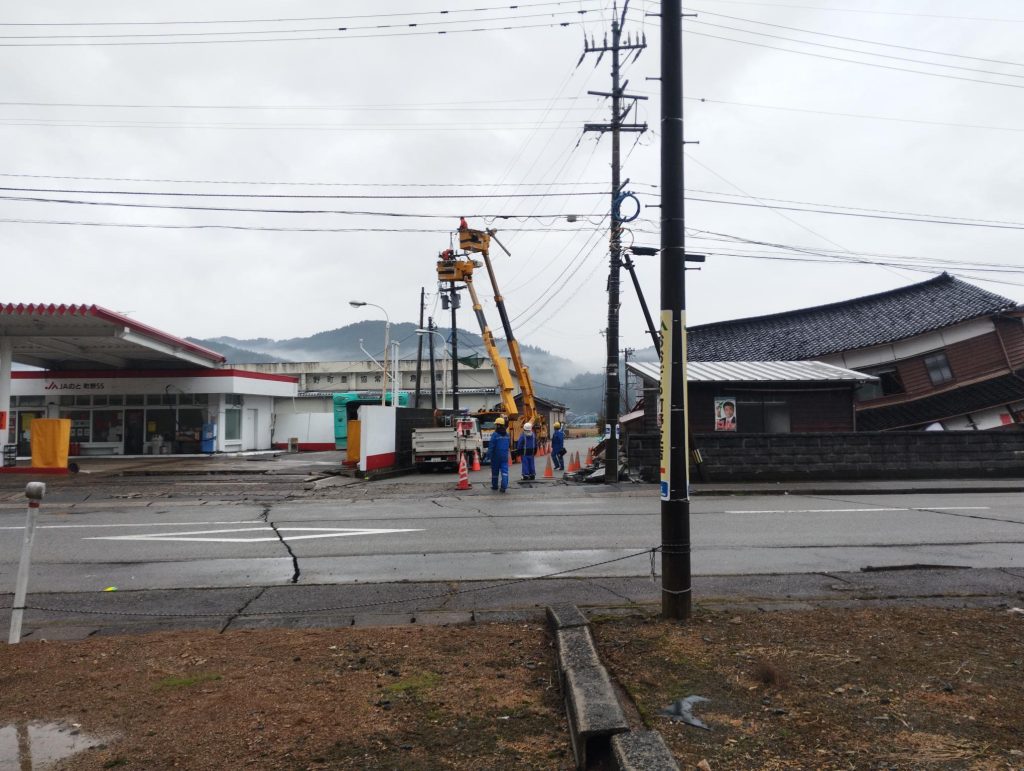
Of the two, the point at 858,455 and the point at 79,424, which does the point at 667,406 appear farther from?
the point at 79,424

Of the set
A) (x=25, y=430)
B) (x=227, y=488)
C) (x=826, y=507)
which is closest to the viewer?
(x=826, y=507)

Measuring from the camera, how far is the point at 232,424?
3378 cm

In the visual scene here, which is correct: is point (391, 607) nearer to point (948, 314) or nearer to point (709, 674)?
point (709, 674)

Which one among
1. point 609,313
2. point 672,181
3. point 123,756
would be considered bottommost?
point 123,756

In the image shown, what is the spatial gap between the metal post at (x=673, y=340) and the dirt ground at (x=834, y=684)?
0.42 meters

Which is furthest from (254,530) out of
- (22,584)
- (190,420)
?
(190,420)

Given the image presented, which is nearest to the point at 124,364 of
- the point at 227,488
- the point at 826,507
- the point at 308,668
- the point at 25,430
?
the point at 25,430

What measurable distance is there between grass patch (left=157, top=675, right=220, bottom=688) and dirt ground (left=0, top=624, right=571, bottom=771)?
0.6 inches

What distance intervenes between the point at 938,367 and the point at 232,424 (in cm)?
3032

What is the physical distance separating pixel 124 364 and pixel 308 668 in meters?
32.4

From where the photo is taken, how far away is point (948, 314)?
94.1ft

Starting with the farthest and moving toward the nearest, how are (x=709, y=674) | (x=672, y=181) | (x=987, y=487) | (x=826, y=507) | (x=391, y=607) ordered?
1. (x=987, y=487)
2. (x=826, y=507)
3. (x=391, y=607)
4. (x=672, y=181)
5. (x=709, y=674)

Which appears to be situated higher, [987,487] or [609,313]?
[609,313]

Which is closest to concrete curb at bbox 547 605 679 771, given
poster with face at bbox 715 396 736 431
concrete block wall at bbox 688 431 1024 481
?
concrete block wall at bbox 688 431 1024 481
